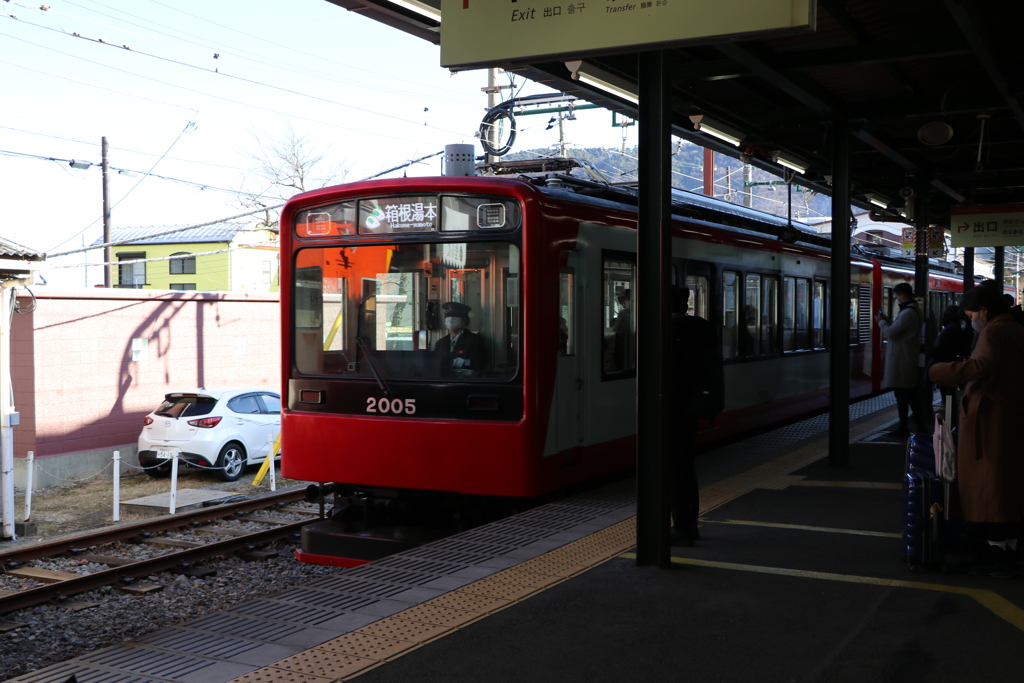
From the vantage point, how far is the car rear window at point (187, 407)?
1505 cm

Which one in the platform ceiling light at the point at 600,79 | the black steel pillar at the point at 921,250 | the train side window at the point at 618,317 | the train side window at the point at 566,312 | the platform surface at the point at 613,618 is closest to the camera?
the platform surface at the point at 613,618

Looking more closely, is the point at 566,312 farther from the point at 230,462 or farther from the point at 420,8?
the point at 230,462

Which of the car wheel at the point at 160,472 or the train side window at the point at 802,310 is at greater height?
the train side window at the point at 802,310

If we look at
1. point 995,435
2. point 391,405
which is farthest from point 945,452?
point 391,405

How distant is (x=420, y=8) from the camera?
271 inches

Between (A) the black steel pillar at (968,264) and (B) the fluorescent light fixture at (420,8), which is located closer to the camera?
(B) the fluorescent light fixture at (420,8)

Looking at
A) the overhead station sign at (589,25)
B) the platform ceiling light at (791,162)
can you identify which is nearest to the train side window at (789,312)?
the platform ceiling light at (791,162)

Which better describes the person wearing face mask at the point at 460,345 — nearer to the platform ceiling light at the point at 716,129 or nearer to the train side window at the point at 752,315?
the platform ceiling light at the point at 716,129

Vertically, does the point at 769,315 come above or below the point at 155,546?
above

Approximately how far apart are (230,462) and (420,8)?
9.93 m

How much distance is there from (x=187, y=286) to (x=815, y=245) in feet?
126

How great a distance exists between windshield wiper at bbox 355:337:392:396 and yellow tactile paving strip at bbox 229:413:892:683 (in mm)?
2071

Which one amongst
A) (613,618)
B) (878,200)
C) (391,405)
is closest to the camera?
(613,618)

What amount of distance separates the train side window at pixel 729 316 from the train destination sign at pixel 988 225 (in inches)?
212
